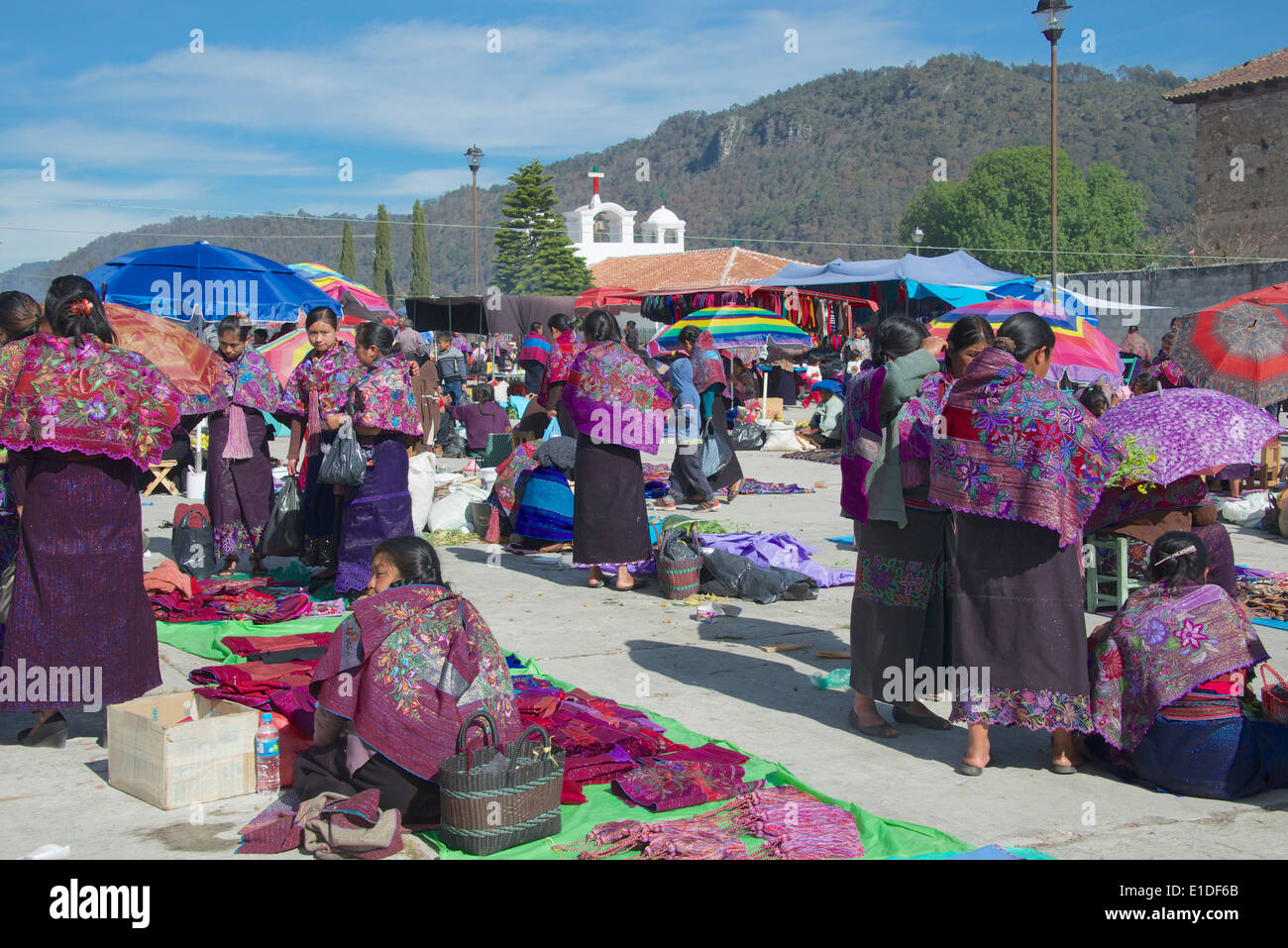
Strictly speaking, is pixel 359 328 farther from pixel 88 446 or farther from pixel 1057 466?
pixel 1057 466

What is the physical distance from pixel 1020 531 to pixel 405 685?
230 cm

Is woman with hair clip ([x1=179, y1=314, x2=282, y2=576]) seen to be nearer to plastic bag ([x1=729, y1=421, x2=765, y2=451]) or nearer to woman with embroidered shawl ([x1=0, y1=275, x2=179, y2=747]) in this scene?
woman with embroidered shawl ([x1=0, y1=275, x2=179, y2=747])

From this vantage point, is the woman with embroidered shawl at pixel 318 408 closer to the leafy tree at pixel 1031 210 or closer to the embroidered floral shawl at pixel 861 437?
the embroidered floral shawl at pixel 861 437

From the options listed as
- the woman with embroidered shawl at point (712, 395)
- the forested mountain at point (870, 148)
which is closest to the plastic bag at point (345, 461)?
the woman with embroidered shawl at point (712, 395)

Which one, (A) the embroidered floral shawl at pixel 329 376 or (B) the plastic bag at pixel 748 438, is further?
(B) the plastic bag at pixel 748 438

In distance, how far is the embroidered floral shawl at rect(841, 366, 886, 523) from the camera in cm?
492

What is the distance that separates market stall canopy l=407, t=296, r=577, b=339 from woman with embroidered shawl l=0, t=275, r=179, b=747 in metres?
21.3

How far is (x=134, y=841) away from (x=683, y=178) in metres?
159

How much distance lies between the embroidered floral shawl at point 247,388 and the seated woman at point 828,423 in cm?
946

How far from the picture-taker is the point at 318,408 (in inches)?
282

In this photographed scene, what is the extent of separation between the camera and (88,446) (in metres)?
4.75

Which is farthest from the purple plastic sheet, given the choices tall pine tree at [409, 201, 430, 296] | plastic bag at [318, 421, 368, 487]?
tall pine tree at [409, 201, 430, 296]

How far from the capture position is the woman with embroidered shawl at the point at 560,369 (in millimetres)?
8750
